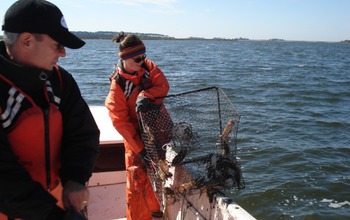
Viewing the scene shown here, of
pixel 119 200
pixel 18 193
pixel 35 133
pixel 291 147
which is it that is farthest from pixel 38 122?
pixel 291 147

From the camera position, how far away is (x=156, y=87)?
3.85 m

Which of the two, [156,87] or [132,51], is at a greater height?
[132,51]

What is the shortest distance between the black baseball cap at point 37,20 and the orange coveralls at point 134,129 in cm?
178

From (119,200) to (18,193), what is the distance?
149 inches

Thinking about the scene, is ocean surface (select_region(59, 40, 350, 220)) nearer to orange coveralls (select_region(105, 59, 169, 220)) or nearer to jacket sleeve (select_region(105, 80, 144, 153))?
orange coveralls (select_region(105, 59, 169, 220))

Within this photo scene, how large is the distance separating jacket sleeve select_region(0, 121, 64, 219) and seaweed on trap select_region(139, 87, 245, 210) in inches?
69.8

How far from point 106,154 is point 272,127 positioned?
8.65m

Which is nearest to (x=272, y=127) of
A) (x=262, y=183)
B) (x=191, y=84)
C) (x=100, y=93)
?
(x=262, y=183)

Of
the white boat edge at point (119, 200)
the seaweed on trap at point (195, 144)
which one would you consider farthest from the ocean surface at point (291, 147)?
the seaweed on trap at point (195, 144)

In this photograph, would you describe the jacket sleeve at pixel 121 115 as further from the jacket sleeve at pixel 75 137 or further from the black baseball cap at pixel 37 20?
the black baseball cap at pixel 37 20

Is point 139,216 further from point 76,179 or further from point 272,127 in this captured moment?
point 272,127

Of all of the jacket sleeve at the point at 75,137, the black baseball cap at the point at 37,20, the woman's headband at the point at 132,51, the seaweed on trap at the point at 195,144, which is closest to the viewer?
the black baseball cap at the point at 37,20

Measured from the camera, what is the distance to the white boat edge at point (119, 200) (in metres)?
3.44

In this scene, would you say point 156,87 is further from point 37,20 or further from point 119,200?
point 119,200
